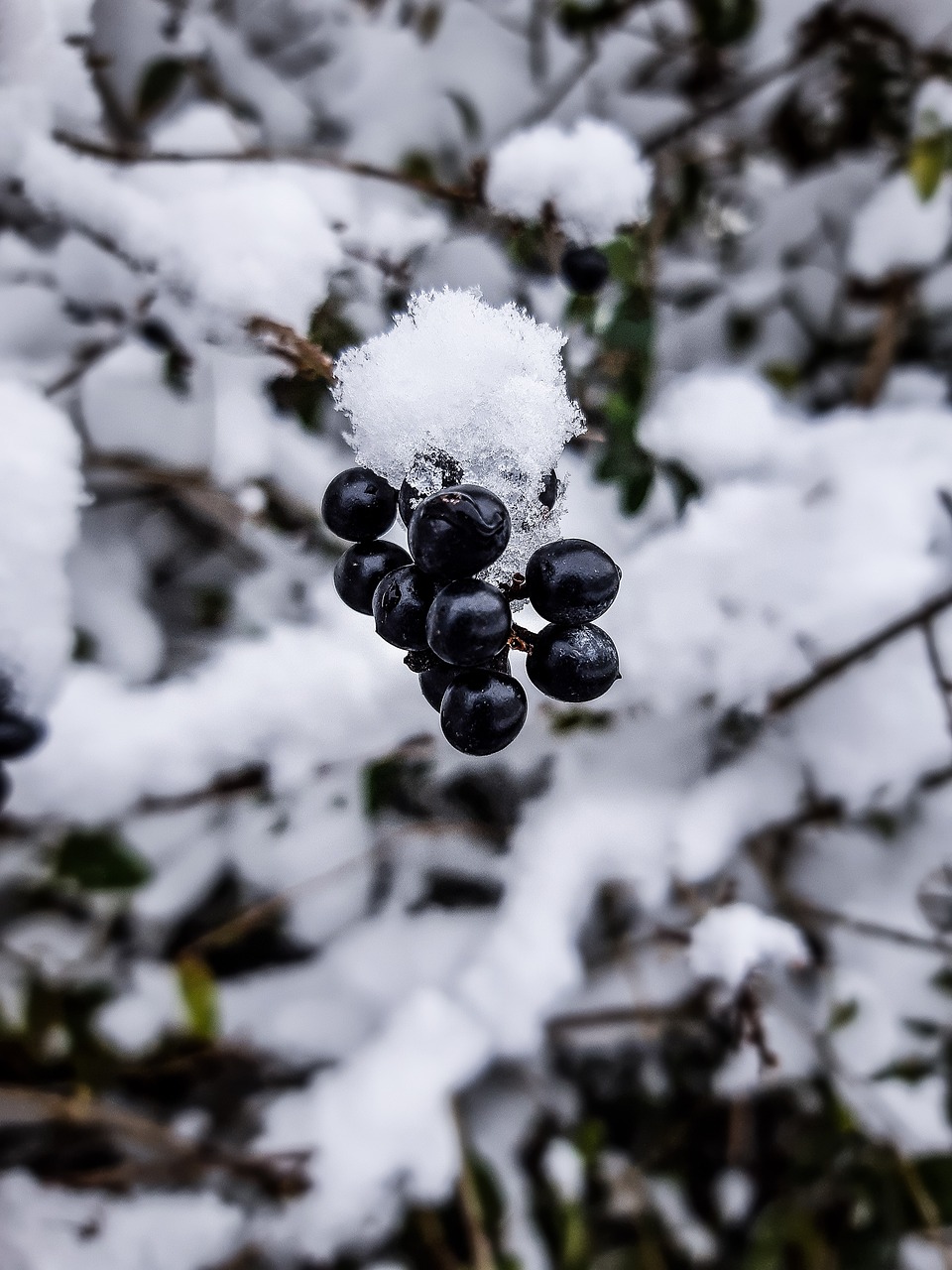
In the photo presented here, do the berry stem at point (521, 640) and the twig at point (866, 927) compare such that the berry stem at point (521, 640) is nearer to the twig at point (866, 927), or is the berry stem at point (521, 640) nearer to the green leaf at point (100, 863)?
the green leaf at point (100, 863)

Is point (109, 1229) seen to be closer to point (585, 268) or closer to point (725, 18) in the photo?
point (585, 268)

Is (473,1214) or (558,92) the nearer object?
(473,1214)

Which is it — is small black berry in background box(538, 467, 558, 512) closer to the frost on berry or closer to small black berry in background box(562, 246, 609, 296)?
the frost on berry

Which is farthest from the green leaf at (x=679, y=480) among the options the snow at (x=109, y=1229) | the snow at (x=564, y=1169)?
the snow at (x=109, y=1229)

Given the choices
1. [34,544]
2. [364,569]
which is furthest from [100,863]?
[364,569]

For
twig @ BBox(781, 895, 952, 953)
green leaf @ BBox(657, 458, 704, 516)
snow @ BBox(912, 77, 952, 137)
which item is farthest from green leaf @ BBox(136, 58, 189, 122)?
twig @ BBox(781, 895, 952, 953)

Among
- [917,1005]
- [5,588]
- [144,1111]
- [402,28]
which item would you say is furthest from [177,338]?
[917,1005]

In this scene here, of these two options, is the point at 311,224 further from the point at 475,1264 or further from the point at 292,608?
the point at 475,1264
